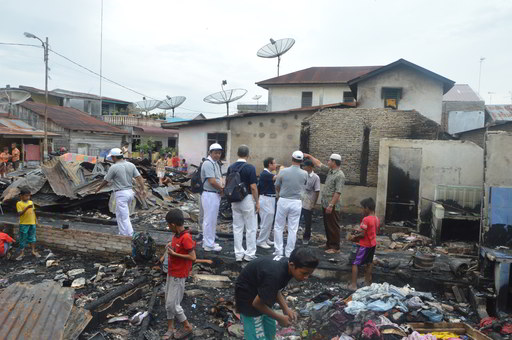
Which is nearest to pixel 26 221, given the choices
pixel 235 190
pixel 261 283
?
pixel 235 190

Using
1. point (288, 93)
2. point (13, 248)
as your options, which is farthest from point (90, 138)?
point (13, 248)

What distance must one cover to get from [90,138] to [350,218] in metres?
18.3

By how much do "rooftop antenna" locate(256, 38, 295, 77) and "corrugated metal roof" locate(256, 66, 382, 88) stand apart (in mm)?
2961

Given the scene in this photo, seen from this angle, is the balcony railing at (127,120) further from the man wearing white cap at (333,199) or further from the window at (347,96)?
the man wearing white cap at (333,199)

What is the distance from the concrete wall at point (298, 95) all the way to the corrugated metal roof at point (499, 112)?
28.6 feet

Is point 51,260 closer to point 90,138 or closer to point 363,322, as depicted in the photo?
point 363,322

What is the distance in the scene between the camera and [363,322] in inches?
170

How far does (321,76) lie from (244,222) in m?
21.3

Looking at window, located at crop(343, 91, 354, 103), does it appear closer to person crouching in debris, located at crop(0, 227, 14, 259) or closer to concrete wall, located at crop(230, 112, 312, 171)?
concrete wall, located at crop(230, 112, 312, 171)

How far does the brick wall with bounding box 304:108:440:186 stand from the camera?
39.9 feet

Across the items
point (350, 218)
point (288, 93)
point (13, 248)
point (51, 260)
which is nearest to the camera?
point (51, 260)

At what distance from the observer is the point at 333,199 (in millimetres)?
6547

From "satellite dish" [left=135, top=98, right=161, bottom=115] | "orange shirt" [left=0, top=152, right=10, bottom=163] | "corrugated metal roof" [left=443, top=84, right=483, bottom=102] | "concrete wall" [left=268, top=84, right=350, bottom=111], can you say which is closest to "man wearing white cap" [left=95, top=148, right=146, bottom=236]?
"orange shirt" [left=0, top=152, right=10, bottom=163]

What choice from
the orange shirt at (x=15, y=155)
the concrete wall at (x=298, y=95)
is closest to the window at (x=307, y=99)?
the concrete wall at (x=298, y=95)
